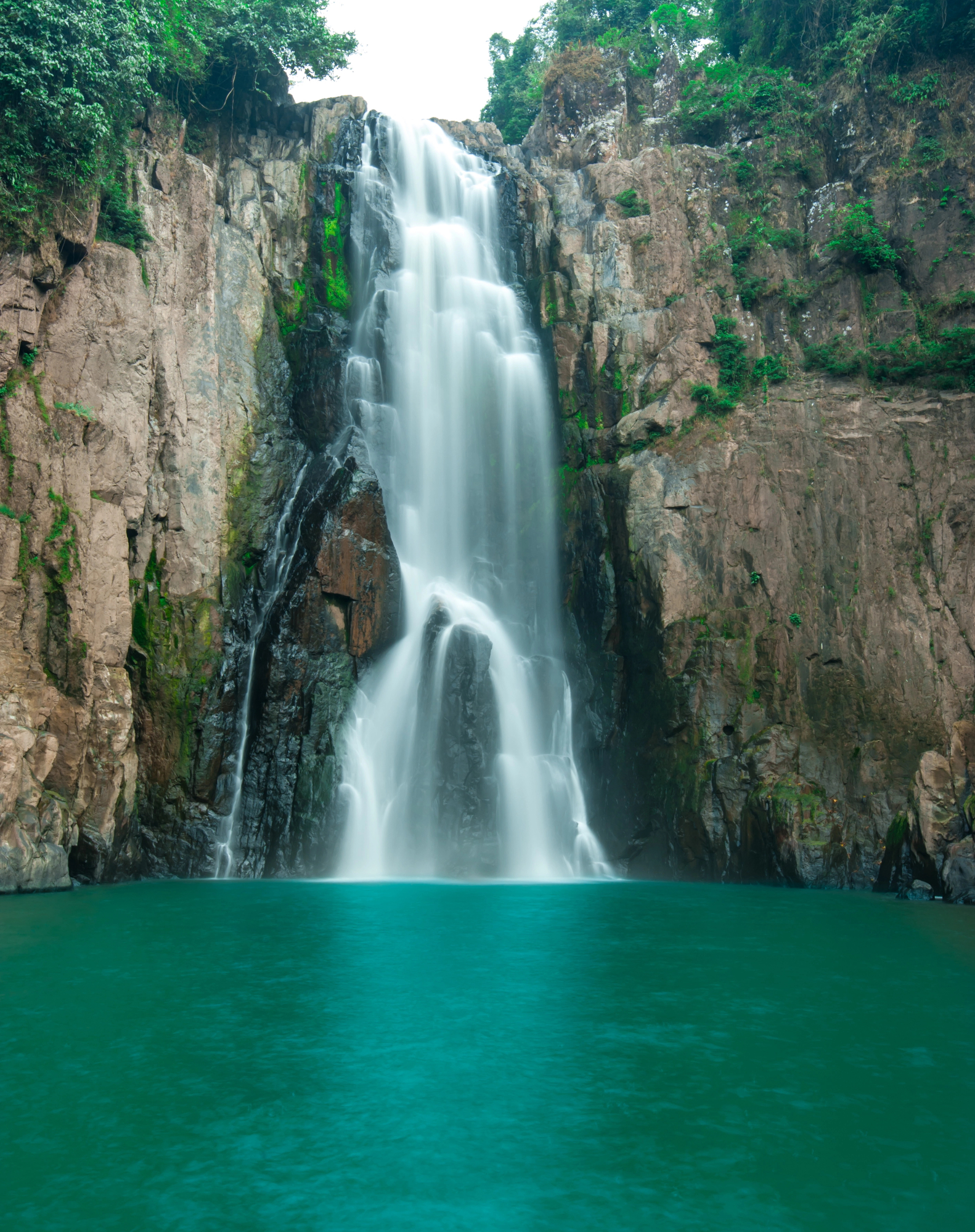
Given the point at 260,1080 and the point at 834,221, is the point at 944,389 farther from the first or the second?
the point at 260,1080

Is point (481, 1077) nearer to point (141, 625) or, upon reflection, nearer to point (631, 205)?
point (141, 625)

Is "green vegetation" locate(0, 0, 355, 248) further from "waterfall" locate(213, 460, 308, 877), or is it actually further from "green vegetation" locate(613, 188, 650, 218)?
"green vegetation" locate(613, 188, 650, 218)

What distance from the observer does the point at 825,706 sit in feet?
67.8

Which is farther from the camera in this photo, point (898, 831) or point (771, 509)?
point (771, 509)

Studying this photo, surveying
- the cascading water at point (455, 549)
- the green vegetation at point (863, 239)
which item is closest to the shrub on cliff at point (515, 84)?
the cascading water at point (455, 549)

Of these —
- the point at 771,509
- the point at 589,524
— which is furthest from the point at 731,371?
the point at 589,524

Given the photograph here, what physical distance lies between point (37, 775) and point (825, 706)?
17055 mm

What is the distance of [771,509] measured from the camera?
22.8 meters

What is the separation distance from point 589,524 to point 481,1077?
61.1 ft

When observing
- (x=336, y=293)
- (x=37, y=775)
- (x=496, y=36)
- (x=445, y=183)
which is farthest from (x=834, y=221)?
(x=37, y=775)

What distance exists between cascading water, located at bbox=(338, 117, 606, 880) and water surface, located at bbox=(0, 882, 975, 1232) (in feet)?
25.9

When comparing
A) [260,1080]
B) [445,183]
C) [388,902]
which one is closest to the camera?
[260,1080]

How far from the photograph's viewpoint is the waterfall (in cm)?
1950

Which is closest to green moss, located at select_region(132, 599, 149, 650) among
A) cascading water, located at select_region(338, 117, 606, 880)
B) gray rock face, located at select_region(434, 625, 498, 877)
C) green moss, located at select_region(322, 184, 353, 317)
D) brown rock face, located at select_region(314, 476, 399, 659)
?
brown rock face, located at select_region(314, 476, 399, 659)
